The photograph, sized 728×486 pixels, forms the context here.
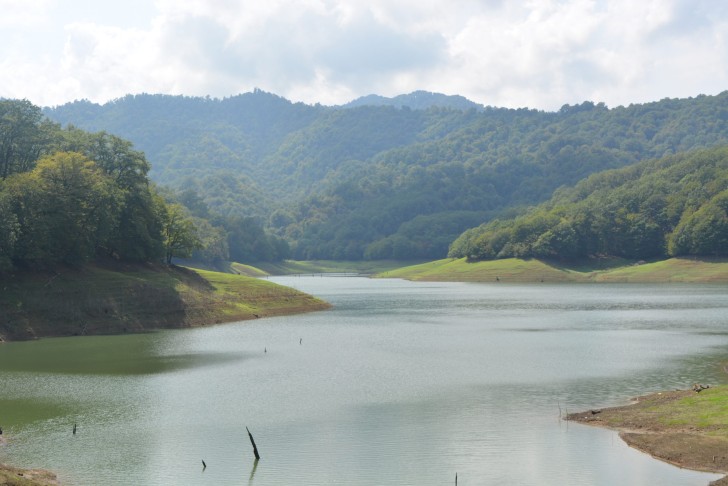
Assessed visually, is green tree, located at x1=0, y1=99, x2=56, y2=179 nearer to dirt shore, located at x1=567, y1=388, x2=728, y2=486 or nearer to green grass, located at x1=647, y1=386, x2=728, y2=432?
dirt shore, located at x1=567, y1=388, x2=728, y2=486

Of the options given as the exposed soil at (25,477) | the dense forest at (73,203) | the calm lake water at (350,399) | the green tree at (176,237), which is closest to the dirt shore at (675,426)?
the calm lake water at (350,399)

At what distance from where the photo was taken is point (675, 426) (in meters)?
43.4

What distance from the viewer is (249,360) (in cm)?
7562

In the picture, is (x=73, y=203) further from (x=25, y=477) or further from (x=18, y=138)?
(x=25, y=477)

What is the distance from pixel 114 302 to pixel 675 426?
258 ft

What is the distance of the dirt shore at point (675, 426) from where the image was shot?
37.8 m

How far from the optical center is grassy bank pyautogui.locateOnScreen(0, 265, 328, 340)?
94375 millimetres

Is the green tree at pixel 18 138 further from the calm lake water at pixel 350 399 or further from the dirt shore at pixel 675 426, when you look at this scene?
the dirt shore at pixel 675 426

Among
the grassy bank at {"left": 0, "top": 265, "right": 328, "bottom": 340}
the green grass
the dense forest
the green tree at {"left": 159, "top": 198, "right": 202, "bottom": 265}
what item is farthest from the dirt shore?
the green tree at {"left": 159, "top": 198, "right": 202, "bottom": 265}

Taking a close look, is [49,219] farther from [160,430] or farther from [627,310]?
[627,310]

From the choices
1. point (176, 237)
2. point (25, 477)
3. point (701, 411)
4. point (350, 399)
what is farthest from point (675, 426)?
point (176, 237)

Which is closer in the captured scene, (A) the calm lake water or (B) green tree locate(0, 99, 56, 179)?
(A) the calm lake water

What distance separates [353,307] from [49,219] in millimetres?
62071

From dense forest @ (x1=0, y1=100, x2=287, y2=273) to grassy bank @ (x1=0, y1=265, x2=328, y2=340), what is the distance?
3.41 meters
